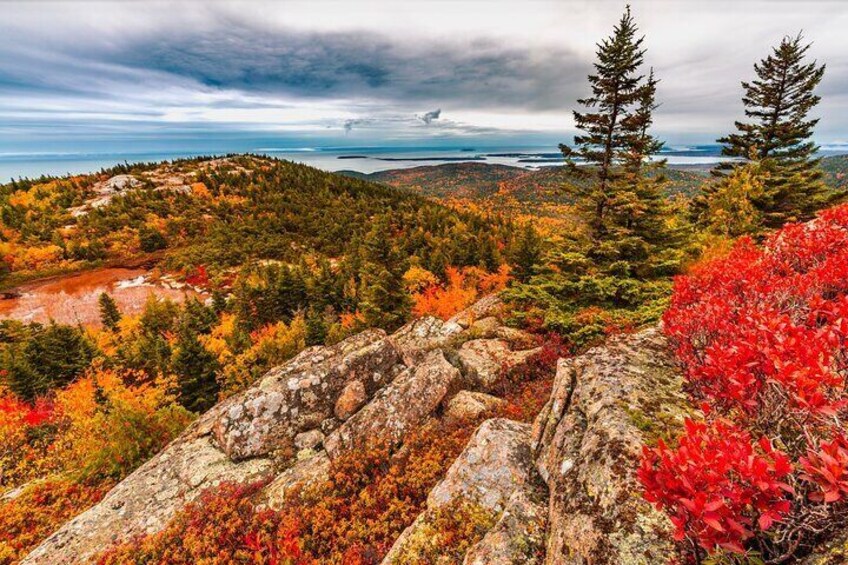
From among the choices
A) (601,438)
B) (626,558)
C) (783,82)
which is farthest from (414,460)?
(783,82)

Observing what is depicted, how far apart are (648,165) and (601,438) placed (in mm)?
15558

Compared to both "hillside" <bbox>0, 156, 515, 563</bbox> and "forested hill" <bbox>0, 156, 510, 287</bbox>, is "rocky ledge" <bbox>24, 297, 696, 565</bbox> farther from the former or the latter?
"forested hill" <bbox>0, 156, 510, 287</bbox>

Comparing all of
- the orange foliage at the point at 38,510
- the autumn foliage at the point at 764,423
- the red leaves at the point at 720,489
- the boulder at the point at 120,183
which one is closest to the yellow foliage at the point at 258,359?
the orange foliage at the point at 38,510

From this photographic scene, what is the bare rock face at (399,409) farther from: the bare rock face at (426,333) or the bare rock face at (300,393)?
the bare rock face at (426,333)

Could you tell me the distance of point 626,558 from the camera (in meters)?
3.49

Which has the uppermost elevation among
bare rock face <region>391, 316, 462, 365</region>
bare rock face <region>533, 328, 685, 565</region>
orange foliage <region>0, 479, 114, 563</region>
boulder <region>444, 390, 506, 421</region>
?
bare rock face <region>533, 328, 685, 565</region>

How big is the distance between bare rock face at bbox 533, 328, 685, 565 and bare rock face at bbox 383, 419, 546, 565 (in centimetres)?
36

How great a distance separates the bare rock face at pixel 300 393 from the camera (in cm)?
1114

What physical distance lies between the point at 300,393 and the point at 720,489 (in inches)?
460

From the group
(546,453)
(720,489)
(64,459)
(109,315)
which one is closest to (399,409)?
(546,453)

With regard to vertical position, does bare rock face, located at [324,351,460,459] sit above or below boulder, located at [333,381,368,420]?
above

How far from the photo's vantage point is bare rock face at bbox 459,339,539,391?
12.8m

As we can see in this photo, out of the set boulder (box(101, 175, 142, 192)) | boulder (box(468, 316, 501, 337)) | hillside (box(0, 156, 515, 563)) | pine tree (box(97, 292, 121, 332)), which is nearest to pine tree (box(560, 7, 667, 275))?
boulder (box(468, 316, 501, 337))

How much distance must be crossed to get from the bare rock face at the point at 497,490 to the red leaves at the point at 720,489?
9.84ft
